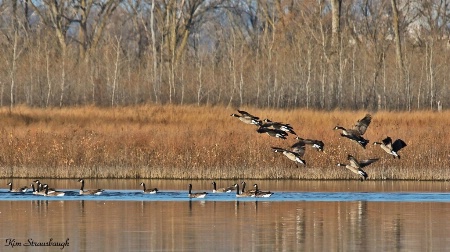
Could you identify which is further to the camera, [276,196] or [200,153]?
[200,153]

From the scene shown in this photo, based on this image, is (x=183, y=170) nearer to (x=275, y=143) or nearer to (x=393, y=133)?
(x=275, y=143)

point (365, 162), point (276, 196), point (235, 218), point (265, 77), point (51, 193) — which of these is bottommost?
point (235, 218)

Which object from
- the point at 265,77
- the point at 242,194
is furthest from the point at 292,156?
the point at 265,77

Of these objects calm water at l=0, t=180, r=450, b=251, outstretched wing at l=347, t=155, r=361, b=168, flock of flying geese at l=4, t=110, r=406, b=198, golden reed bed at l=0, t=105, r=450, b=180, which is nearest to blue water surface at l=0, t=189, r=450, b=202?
calm water at l=0, t=180, r=450, b=251

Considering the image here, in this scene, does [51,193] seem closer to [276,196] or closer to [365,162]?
[276,196]

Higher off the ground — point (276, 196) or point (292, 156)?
point (292, 156)

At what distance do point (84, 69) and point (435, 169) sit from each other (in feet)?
73.3

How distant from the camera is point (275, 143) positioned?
2781 cm

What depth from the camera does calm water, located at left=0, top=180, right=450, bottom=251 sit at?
52.0 ft

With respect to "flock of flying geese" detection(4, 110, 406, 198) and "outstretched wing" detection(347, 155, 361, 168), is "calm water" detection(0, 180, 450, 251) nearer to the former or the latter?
"flock of flying geese" detection(4, 110, 406, 198)

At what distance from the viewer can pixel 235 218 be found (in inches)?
755
